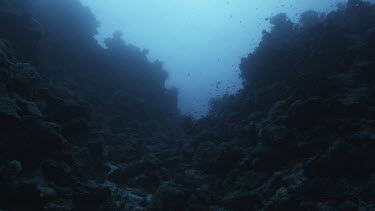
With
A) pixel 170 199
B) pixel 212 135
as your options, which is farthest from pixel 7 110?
pixel 212 135

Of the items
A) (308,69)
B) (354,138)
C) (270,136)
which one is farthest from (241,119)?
(354,138)

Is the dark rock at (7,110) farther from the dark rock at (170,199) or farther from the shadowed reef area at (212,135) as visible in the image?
the dark rock at (170,199)

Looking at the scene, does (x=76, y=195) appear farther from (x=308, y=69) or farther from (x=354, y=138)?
(x=308, y=69)

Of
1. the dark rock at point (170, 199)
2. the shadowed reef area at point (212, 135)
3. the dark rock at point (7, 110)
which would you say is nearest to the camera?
the dark rock at point (7, 110)

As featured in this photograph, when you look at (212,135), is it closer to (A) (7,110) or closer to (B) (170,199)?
(B) (170,199)

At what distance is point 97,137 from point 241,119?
11.3m

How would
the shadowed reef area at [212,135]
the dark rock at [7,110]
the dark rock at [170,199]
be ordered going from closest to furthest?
the dark rock at [7,110], the shadowed reef area at [212,135], the dark rock at [170,199]

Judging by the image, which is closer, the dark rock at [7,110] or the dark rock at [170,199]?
the dark rock at [7,110]

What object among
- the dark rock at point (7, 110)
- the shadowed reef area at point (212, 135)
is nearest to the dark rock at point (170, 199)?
the shadowed reef area at point (212, 135)

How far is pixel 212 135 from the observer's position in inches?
1014

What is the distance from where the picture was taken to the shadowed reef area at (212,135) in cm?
1355

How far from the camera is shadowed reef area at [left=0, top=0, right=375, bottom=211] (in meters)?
13.6

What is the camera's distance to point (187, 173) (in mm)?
21516

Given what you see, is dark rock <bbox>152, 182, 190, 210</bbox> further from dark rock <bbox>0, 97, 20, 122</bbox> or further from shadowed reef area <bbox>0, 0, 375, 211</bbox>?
dark rock <bbox>0, 97, 20, 122</bbox>
